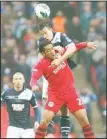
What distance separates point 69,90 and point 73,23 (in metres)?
7.83

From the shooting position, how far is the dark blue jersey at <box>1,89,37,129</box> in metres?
15.3

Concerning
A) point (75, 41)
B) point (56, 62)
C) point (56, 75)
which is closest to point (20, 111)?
point (56, 75)

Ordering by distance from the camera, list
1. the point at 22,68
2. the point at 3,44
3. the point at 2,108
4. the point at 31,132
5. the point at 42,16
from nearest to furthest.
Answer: the point at 42,16 < the point at 31,132 < the point at 2,108 < the point at 22,68 < the point at 3,44

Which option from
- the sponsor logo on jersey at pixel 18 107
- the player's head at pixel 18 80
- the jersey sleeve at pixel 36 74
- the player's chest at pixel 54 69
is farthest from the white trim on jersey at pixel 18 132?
the jersey sleeve at pixel 36 74

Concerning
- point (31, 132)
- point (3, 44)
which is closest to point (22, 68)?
point (3, 44)

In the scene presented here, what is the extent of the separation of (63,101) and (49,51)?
104 cm

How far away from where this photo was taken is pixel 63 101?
13.4 m

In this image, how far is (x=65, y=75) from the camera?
44.0 feet

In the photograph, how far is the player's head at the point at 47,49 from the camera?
42.6ft

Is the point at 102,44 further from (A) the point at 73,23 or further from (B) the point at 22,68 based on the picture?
(B) the point at 22,68

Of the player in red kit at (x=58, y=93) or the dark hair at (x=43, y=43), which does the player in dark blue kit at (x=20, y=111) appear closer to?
the player in red kit at (x=58, y=93)

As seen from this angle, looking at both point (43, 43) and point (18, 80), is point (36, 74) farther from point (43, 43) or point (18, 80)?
point (18, 80)

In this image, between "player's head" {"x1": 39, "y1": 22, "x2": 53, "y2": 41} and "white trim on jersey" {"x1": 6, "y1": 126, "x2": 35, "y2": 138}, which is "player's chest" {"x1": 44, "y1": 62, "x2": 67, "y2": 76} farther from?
"white trim on jersey" {"x1": 6, "y1": 126, "x2": 35, "y2": 138}

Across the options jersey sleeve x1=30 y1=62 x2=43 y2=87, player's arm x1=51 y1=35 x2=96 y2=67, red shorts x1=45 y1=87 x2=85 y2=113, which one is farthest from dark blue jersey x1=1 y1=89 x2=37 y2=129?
player's arm x1=51 y1=35 x2=96 y2=67
